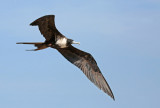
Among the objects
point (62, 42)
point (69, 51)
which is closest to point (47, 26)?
point (62, 42)

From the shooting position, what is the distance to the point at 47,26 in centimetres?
1580

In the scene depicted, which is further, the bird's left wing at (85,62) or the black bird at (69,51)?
the bird's left wing at (85,62)

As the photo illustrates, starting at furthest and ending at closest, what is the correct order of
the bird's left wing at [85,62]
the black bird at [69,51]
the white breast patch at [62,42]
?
the bird's left wing at [85,62] → the white breast patch at [62,42] → the black bird at [69,51]

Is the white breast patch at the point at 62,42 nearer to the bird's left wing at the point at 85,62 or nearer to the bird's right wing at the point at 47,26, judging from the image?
the bird's right wing at the point at 47,26

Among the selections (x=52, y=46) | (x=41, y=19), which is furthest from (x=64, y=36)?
(x=41, y=19)

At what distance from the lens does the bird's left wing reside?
17.5 metres

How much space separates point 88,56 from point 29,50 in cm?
259

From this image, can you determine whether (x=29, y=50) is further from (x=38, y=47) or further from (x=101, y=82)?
(x=101, y=82)

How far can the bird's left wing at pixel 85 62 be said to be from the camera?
57.3 ft

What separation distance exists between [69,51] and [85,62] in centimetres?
76

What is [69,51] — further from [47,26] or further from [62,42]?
[47,26]

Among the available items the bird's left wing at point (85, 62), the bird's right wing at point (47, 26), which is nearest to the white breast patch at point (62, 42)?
the bird's right wing at point (47, 26)

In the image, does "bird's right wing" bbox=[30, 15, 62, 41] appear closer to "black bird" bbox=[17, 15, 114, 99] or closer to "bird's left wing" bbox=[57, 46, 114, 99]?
"black bird" bbox=[17, 15, 114, 99]

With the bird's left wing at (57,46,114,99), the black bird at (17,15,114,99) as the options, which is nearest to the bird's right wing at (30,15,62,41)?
the black bird at (17,15,114,99)
